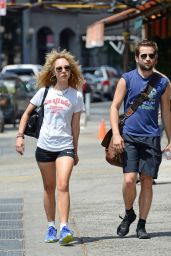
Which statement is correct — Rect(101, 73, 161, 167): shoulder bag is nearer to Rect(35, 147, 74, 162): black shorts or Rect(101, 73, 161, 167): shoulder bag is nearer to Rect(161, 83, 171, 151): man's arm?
Rect(161, 83, 171, 151): man's arm

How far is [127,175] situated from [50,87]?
3.63ft

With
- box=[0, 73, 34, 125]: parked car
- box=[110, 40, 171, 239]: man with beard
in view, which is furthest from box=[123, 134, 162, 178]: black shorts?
box=[0, 73, 34, 125]: parked car

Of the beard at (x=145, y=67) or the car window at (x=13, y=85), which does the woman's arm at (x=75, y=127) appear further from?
the car window at (x=13, y=85)

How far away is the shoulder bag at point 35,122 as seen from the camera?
9.57 meters

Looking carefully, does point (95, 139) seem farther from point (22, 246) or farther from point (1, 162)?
point (22, 246)

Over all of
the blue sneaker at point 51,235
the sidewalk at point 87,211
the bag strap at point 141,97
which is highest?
the bag strap at point 141,97

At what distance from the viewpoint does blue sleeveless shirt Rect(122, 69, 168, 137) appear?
9.45 metres

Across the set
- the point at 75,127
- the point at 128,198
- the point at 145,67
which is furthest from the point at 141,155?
the point at 145,67

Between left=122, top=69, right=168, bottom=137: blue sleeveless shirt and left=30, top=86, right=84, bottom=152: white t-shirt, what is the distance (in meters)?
0.51

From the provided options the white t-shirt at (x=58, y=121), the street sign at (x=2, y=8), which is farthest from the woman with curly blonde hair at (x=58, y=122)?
the street sign at (x=2, y=8)

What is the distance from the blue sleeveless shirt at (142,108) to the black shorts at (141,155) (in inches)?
2.3

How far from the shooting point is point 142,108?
31.0 ft

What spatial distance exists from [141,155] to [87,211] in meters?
2.19

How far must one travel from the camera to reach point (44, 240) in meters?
9.63
